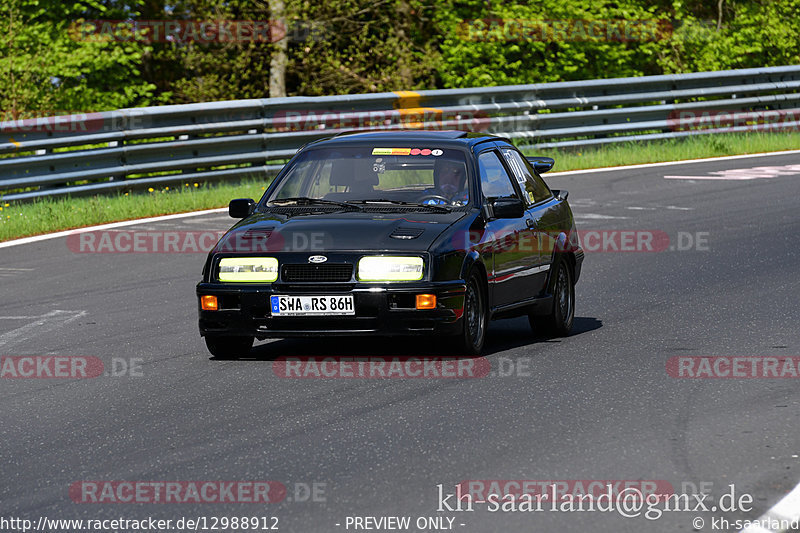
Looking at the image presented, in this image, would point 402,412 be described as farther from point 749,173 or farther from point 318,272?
point 749,173

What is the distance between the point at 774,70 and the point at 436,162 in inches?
657

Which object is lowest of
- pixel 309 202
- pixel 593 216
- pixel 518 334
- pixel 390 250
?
pixel 593 216

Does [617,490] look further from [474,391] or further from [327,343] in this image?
[327,343]

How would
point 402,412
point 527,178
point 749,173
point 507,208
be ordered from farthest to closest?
1. point 749,173
2. point 527,178
3. point 507,208
4. point 402,412

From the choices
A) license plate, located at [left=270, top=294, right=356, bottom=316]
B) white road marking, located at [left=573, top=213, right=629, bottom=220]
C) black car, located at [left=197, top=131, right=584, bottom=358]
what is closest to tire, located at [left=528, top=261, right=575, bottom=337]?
black car, located at [left=197, top=131, right=584, bottom=358]

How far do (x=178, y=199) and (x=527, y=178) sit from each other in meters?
7.83

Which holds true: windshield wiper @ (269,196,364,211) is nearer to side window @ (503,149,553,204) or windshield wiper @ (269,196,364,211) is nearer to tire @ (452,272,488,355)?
tire @ (452,272,488,355)

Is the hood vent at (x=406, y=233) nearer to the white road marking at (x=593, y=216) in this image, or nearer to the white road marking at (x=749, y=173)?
the white road marking at (x=593, y=216)

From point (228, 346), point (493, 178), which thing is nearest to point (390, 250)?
point (228, 346)

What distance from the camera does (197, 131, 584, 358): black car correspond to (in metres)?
8.51

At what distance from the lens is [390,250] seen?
8.51 metres

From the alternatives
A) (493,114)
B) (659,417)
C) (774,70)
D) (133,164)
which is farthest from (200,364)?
(774,70)

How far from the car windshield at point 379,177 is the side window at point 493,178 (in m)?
0.19

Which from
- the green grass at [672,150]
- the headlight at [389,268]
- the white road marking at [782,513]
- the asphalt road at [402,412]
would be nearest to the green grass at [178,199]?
the green grass at [672,150]
